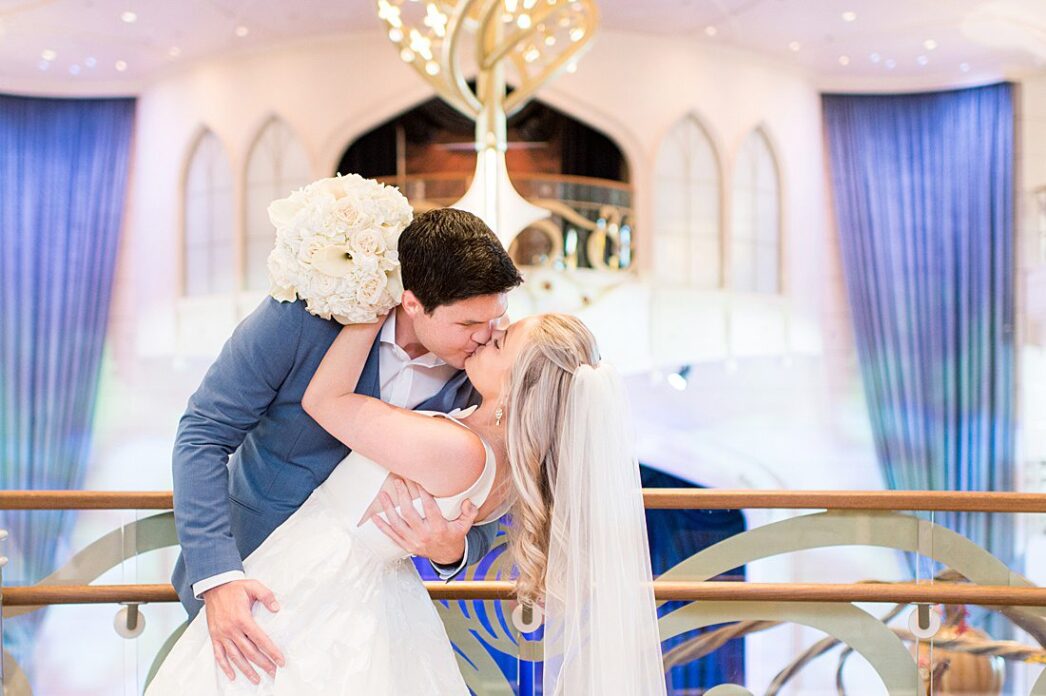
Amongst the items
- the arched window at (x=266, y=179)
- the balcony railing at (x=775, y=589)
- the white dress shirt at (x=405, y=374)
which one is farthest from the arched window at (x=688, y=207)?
the white dress shirt at (x=405, y=374)

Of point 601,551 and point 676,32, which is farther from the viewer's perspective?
point 676,32

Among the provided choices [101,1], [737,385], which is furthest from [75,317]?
[737,385]

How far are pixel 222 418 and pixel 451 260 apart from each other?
18.1 inches

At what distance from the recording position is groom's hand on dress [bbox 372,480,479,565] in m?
1.57

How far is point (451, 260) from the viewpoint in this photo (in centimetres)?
150

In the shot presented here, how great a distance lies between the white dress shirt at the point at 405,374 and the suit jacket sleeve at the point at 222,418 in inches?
6.5

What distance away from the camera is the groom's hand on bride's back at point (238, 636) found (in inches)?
58.3

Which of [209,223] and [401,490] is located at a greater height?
[209,223]

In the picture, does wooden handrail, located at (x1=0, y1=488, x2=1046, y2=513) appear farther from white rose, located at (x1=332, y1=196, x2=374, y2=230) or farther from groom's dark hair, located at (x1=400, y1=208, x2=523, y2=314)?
white rose, located at (x1=332, y1=196, x2=374, y2=230)

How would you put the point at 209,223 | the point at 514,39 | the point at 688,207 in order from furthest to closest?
the point at 688,207
the point at 209,223
the point at 514,39

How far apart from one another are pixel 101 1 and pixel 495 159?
2485 mm

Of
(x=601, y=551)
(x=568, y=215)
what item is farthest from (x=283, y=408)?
(x=568, y=215)

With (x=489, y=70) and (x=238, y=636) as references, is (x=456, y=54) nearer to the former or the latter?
(x=489, y=70)

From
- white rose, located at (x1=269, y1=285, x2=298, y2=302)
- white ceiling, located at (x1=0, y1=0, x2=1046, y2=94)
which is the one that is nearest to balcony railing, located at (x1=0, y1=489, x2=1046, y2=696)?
white rose, located at (x1=269, y1=285, x2=298, y2=302)
